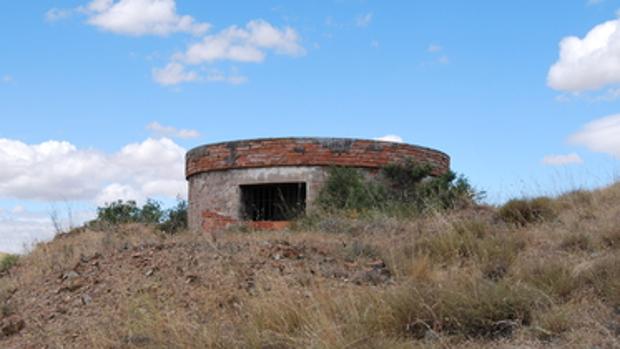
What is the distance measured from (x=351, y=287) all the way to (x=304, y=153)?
8242mm

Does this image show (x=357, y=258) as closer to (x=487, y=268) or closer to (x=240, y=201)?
(x=487, y=268)

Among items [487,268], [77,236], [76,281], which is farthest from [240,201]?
[487,268]

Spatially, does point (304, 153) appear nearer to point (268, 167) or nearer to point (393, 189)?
point (268, 167)

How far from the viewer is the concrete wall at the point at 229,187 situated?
48.9 feet

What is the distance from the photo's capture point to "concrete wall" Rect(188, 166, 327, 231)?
14891 mm

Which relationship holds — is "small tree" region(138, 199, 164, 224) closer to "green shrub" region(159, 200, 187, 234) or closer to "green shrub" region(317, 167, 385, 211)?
"green shrub" region(159, 200, 187, 234)

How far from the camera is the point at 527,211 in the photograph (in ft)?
35.5

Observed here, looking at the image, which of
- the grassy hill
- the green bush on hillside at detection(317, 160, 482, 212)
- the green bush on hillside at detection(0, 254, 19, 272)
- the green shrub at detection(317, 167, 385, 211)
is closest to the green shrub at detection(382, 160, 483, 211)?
the green bush on hillside at detection(317, 160, 482, 212)

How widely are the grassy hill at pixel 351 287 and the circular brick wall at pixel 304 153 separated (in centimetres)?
355

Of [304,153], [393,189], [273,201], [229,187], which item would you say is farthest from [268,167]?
[393,189]

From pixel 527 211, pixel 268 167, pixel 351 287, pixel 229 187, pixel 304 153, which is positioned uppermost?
pixel 304 153

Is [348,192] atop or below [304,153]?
below

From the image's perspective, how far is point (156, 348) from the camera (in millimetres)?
5527

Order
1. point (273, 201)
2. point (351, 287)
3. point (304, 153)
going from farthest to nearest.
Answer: point (273, 201) → point (304, 153) → point (351, 287)
